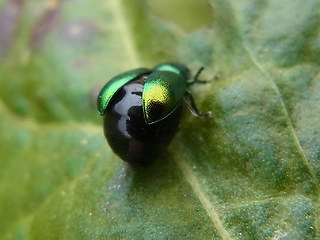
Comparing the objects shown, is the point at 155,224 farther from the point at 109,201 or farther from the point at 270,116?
the point at 270,116

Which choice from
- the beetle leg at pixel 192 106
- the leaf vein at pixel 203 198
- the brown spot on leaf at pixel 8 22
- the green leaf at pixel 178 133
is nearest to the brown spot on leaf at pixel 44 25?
the green leaf at pixel 178 133

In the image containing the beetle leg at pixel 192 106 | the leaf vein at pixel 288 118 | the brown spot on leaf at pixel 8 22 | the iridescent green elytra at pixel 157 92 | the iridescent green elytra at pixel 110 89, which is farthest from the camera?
the brown spot on leaf at pixel 8 22

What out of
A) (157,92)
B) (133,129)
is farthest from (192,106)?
(133,129)

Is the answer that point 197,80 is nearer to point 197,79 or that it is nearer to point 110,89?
point 197,79

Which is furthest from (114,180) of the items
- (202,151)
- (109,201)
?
(202,151)

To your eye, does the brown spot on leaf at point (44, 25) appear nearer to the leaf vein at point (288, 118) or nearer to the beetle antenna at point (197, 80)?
the beetle antenna at point (197, 80)

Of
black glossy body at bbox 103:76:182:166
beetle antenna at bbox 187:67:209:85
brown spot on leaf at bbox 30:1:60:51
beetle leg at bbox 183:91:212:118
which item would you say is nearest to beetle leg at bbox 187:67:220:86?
beetle antenna at bbox 187:67:209:85
